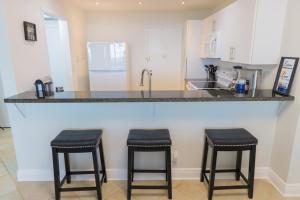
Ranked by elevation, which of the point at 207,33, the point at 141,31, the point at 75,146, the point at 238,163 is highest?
the point at 141,31

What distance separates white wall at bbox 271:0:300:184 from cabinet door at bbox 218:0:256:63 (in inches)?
12.6

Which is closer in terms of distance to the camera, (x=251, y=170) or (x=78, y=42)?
(x=251, y=170)

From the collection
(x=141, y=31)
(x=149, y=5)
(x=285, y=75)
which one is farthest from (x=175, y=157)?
(x=141, y=31)

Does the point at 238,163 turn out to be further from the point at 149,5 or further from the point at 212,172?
the point at 149,5

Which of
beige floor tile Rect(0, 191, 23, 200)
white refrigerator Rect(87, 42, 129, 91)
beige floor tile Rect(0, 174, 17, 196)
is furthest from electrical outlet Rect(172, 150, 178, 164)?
white refrigerator Rect(87, 42, 129, 91)

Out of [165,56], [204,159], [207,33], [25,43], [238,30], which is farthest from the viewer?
[165,56]

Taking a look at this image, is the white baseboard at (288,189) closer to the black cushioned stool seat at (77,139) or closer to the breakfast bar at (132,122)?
the breakfast bar at (132,122)

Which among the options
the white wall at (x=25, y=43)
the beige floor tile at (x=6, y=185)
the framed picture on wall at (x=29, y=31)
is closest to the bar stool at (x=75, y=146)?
the beige floor tile at (x=6, y=185)

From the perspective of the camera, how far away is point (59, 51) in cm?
406

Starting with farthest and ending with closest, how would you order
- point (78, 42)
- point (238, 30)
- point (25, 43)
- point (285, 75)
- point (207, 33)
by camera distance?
point (78, 42) → point (207, 33) → point (238, 30) → point (25, 43) → point (285, 75)

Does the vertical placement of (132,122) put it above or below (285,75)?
below

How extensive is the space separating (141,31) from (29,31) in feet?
10.8

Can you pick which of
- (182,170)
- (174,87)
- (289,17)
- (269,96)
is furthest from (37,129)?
(174,87)

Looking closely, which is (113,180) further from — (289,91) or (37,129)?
(289,91)
